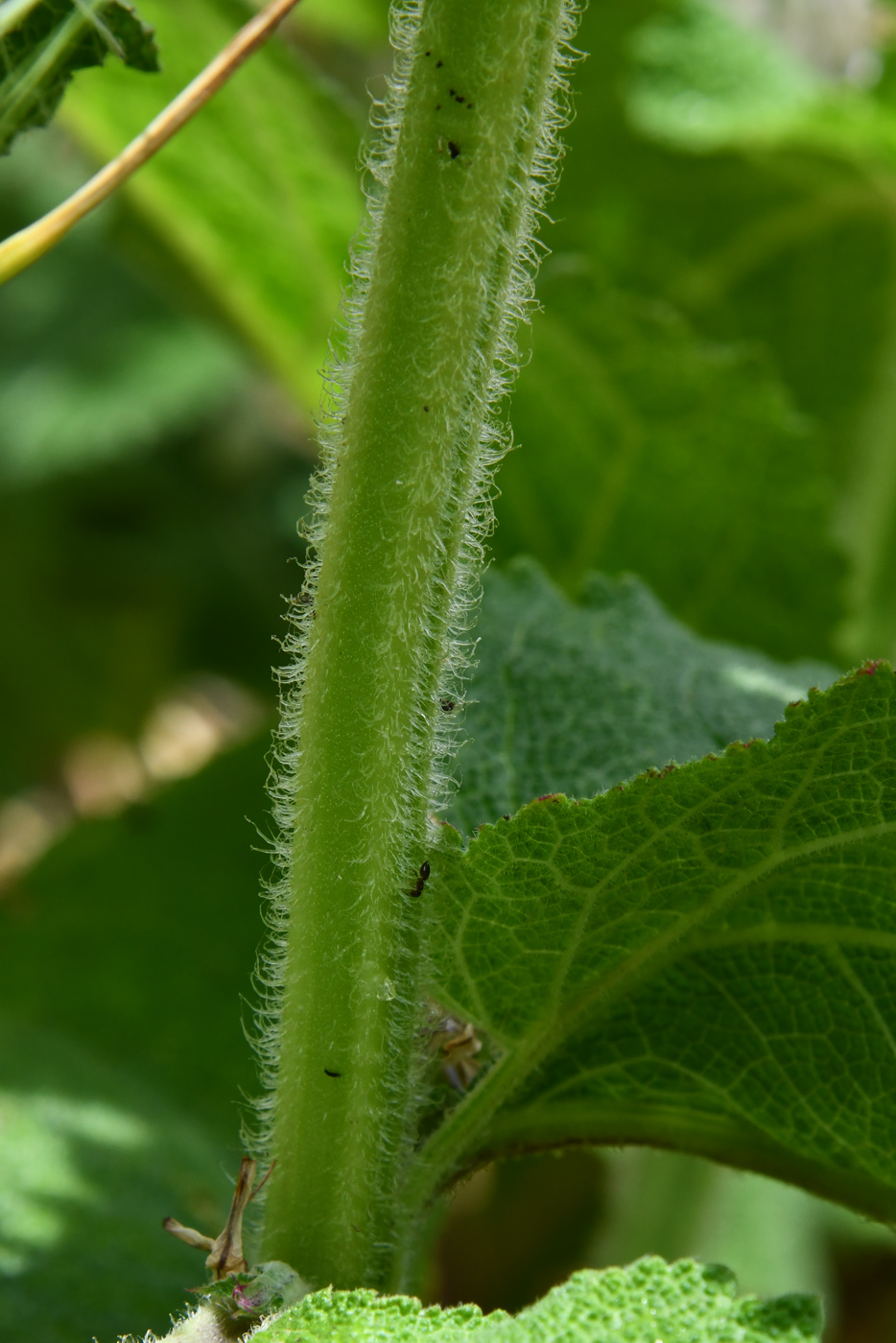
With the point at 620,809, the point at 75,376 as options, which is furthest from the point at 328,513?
the point at 75,376

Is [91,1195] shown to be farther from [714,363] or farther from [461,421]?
[714,363]

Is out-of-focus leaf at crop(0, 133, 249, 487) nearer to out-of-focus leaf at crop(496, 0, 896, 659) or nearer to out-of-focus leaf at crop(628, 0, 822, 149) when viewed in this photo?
out-of-focus leaf at crop(496, 0, 896, 659)

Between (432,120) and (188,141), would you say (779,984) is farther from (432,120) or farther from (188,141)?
(188,141)

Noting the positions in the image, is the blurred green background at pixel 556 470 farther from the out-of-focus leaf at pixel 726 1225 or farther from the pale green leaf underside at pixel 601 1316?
the pale green leaf underside at pixel 601 1316

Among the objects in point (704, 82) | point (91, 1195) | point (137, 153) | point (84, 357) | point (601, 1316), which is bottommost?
point (601, 1316)

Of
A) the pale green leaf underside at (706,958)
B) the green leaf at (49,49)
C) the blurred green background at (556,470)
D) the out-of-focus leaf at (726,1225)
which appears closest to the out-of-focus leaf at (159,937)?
the blurred green background at (556,470)

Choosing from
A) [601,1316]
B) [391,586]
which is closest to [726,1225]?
[601,1316]
